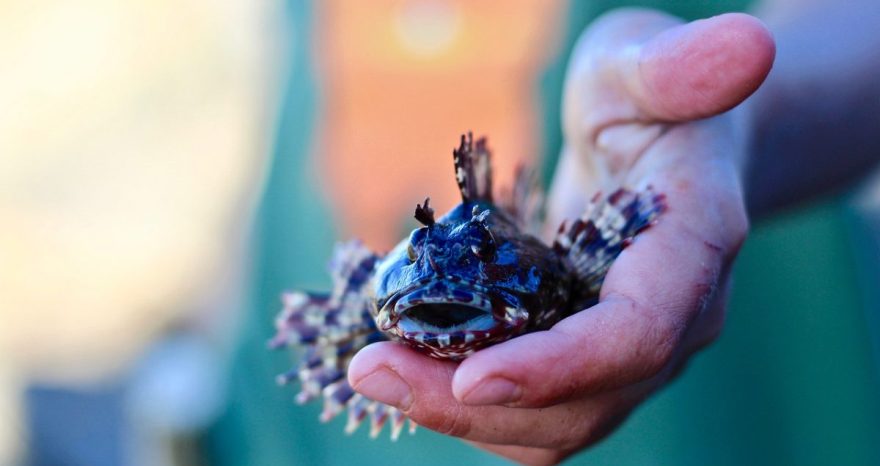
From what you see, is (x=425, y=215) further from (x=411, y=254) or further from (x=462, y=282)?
(x=462, y=282)

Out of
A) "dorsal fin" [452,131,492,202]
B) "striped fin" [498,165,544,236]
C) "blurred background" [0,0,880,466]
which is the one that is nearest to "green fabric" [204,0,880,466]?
"blurred background" [0,0,880,466]

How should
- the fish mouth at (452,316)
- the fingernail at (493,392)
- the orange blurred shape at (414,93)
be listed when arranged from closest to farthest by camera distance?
the fingernail at (493,392) → the fish mouth at (452,316) → the orange blurred shape at (414,93)

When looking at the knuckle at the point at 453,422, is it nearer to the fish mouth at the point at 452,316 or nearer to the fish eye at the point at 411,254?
the fish mouth at the point at 452,316

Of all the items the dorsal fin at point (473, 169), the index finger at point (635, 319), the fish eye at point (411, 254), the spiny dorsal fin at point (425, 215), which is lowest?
the index finger at point (635, 319)

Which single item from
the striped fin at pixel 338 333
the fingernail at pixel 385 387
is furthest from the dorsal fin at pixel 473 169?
the fingernail at pixel 385 387

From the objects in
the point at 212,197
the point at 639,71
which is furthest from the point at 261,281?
the point at 639,71

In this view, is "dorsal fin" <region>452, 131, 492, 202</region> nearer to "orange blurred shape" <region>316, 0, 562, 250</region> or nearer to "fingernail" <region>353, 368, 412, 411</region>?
"fingernail" <region>353, 368, 412, 411</region>

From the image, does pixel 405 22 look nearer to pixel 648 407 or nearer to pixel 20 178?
pixel 648 407
